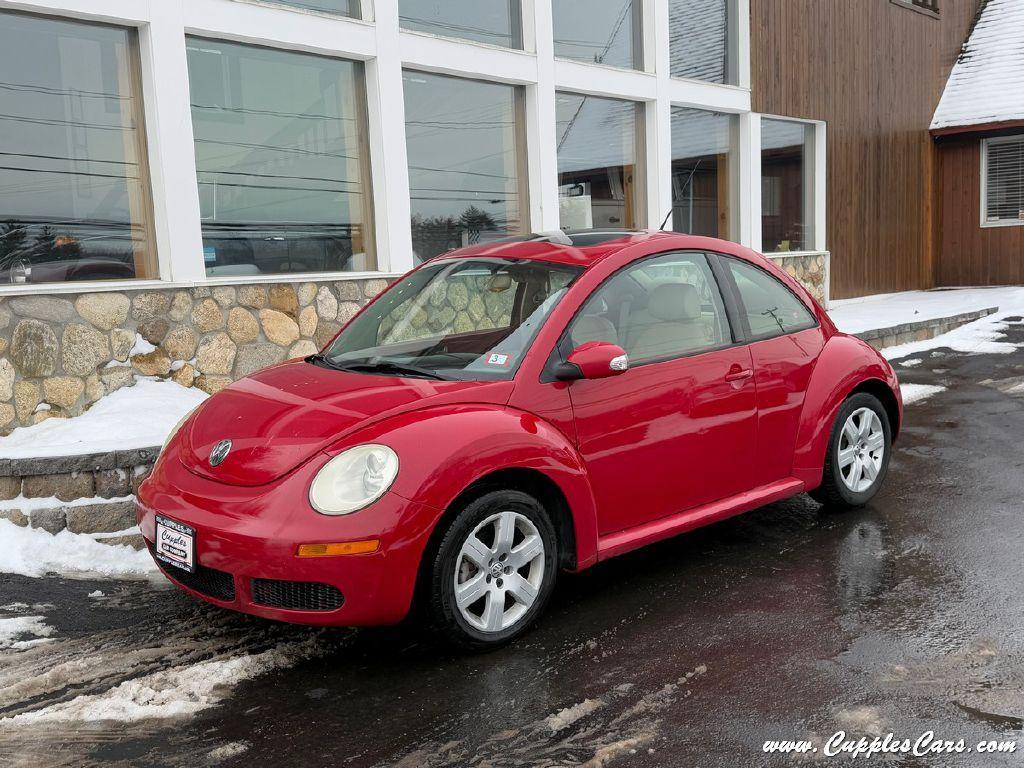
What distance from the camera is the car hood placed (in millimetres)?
3748

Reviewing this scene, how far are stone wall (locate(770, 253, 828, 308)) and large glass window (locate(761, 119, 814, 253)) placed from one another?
0.77ft

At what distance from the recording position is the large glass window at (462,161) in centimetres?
998

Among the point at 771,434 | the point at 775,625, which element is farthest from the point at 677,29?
the point at 775,625

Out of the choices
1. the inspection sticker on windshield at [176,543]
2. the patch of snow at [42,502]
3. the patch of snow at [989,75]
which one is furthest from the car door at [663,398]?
the patch of snow at [989,75]

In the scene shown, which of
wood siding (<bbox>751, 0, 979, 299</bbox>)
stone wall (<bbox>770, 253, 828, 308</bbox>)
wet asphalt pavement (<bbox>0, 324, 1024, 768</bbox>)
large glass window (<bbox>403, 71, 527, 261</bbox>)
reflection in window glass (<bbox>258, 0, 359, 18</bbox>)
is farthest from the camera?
stone wall (<bbox>770, 253, 828, 308</bbox>)

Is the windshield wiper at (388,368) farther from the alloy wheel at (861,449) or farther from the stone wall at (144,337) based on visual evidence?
the stone wall at (144,337)

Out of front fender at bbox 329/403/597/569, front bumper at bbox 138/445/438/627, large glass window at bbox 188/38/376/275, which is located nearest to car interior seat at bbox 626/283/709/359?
front fender at bbox 329/403/597/569

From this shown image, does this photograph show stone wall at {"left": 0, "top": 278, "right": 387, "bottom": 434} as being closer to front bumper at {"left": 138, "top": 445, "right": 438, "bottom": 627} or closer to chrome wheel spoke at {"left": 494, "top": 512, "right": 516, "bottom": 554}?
front bumper at {"left": 138, "top": 445, "right": 438, "bottom": 627}

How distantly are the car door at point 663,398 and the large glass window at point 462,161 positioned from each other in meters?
5.58

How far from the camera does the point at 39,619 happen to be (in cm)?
440

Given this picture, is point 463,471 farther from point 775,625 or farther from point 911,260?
point 911,260

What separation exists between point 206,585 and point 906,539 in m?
3.43

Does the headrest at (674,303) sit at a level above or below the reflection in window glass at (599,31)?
below

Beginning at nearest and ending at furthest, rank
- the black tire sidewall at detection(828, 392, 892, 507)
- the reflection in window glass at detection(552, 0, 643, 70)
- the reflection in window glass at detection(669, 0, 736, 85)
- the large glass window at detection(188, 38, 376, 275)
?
the black tire sidewall at detection(828, 392, 892, 507) < the large glass window at detection(188, 38, 376, 275) < the reflection in window glass at detection(552, 0, 643, 70) < the reflection in window glass at detection(669, 0, 736, 85)
